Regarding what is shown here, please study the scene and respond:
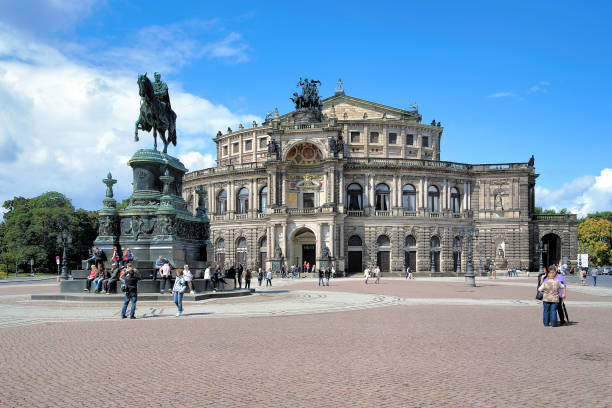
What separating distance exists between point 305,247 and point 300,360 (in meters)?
57.0

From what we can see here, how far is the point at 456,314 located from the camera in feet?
64.0

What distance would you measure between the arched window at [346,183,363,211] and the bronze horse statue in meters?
42.0

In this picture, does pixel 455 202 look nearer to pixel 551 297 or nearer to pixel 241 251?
pixel 241 251

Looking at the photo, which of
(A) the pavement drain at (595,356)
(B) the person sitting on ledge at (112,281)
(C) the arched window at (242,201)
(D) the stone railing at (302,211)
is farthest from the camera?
(C) the arched window at (242,201)

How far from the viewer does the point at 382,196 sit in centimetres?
6719

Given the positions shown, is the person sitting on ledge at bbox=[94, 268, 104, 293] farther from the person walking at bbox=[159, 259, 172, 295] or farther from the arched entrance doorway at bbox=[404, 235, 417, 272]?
the arched entrance doorway at bbox=[404, 235, 417, 272]

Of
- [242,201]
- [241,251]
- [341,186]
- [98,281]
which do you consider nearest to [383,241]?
[341,186]

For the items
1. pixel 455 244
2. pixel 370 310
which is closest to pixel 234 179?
pixel 455 244

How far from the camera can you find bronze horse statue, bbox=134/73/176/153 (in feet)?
84.2

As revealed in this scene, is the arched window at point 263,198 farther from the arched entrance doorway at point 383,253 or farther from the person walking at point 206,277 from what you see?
the person walking at point 206,277

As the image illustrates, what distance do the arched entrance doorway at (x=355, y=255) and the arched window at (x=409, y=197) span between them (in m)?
8.14

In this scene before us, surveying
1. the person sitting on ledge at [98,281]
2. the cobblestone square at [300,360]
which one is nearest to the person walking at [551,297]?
the cobblestone square at [300,360]

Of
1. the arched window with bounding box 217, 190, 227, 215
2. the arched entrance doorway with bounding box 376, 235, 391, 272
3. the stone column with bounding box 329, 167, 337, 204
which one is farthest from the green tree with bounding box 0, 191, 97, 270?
the arched entrance doorway with bounding box 376, 235, 391, 272

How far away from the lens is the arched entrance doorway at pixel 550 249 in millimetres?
73000
